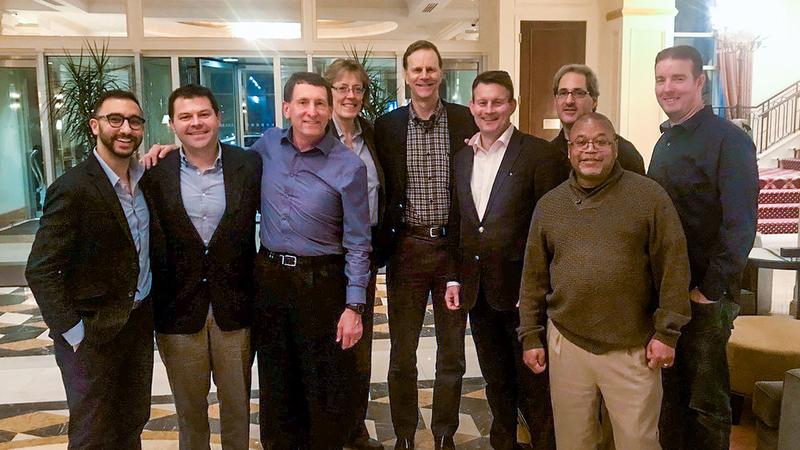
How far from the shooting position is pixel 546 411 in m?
2.59

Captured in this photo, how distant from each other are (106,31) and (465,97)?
433 centimetres

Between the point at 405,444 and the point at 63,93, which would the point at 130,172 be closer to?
the point at 405,444

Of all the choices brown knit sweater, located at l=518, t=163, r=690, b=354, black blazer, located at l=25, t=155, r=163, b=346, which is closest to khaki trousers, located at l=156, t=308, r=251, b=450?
black blazer, located at l=25, t=155, r=163, b=346

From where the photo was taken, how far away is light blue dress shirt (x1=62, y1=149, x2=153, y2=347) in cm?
218

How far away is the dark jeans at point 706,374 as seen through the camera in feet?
7.54

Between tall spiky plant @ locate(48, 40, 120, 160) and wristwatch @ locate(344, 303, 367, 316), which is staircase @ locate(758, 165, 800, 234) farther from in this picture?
wristwatch @ locate(344, 303, 367, 316)

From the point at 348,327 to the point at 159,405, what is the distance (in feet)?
4.98

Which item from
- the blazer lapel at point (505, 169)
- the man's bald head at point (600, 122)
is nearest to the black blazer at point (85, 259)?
the blazer lapel at point (505, 169)

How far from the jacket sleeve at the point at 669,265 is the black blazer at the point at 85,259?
1703mm

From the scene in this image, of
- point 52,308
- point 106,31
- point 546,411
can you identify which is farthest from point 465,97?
point 52,308

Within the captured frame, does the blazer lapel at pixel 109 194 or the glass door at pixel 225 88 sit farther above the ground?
the glass door at pixel 225 88

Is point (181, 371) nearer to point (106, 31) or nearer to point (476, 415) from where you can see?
point (476, 415)

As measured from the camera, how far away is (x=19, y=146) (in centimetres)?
809

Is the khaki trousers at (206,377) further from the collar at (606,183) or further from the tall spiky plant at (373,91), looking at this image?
the tall spiky plant at (373,91)
